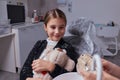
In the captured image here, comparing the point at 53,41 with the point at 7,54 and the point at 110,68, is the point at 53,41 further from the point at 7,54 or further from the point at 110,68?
the point at 7,54

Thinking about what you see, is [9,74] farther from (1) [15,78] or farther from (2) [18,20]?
(2) [18,20]

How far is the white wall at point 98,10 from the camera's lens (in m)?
3.64

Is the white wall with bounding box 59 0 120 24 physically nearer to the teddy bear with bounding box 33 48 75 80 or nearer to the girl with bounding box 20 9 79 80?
the girl with bounding box 20 9 79 80

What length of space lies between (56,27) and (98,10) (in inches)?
114

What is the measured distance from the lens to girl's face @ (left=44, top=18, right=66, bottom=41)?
3.51 ft

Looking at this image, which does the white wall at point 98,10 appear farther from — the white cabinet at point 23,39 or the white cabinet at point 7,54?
the white cabinet at point 7,54

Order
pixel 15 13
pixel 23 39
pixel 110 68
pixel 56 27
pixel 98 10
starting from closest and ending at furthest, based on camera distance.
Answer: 1. pixel 110 68
2. pixel 56 27
3. pixel 23 39
4. pixel 15 13
5. pixel 98 10

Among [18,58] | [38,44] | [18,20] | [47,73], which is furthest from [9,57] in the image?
[47,73]

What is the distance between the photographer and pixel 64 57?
0.96 m

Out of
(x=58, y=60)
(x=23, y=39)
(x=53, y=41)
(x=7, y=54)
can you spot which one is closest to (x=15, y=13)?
(x=23, y=39)

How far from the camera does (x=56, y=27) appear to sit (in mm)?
1078

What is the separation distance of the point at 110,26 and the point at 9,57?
1953 mm

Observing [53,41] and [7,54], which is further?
[7,54]

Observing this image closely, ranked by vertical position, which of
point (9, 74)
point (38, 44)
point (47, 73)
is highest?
point (38, 44)
